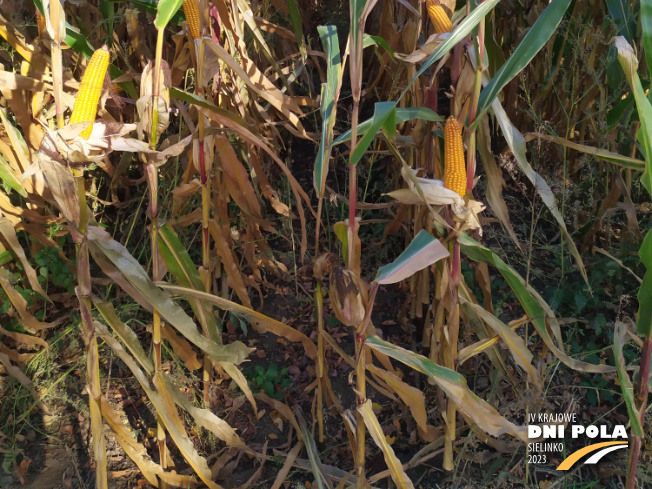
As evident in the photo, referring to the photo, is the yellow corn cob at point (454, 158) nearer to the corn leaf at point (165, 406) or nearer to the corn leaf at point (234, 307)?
the corn leaf at point (234, 307)

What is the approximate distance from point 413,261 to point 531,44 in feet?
2.12

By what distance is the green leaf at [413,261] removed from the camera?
1411 mm

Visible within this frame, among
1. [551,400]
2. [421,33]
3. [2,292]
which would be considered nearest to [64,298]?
[2,292]

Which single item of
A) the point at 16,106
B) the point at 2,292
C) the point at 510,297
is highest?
the point at 16,106

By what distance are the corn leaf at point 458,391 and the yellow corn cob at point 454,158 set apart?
1.56ft

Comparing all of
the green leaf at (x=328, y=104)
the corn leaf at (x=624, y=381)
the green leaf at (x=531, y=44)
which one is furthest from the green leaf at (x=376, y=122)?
the corn leaf at (x=624, y=381)

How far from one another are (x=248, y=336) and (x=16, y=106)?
1.44 meters

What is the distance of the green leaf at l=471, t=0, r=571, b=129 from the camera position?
4.73 feet

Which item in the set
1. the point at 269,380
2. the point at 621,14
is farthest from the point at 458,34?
the point at 269,380

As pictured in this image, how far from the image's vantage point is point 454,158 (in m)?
1.49

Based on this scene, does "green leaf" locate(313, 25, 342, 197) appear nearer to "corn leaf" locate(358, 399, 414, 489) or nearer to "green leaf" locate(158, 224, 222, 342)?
"green leaf" locate(158, 224, 222, 342)

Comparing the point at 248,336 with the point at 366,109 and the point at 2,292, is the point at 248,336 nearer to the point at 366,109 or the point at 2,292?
the point at 2,292

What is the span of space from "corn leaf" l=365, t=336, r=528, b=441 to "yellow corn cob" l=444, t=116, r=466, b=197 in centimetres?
48

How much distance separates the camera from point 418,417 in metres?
1.75
